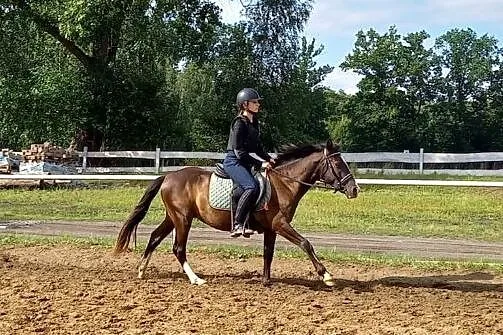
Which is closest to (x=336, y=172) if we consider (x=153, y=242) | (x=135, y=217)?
(x=153, y=242)

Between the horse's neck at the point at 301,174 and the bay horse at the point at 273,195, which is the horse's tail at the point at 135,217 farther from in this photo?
the horse's neck at the point at 301,174

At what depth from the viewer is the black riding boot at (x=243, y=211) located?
10.5m

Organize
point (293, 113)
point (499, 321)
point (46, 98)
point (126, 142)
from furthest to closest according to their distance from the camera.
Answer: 1. point (293, 113)
2. point (126, 142)
3. point (46, 98)
4. point (499, 321)

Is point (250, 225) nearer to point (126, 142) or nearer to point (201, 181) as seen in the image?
point (201, 181)

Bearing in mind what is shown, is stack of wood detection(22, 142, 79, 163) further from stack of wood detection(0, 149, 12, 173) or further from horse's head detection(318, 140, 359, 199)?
horse's head detection(318, 140, 359, 199)

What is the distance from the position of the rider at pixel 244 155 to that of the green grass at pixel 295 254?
2.98m

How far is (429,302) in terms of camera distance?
9.52 meters

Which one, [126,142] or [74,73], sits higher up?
[74,73]

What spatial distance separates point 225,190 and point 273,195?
0.70 meters

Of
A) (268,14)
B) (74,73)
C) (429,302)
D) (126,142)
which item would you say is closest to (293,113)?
(268,14)

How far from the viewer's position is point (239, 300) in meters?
9.36

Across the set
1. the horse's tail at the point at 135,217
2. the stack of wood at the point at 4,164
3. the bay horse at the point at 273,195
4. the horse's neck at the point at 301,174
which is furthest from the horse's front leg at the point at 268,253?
the stack of wood at the point at 4,164

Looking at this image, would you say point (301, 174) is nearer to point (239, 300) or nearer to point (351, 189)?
point (351, 189)

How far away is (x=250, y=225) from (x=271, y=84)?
108 feet
